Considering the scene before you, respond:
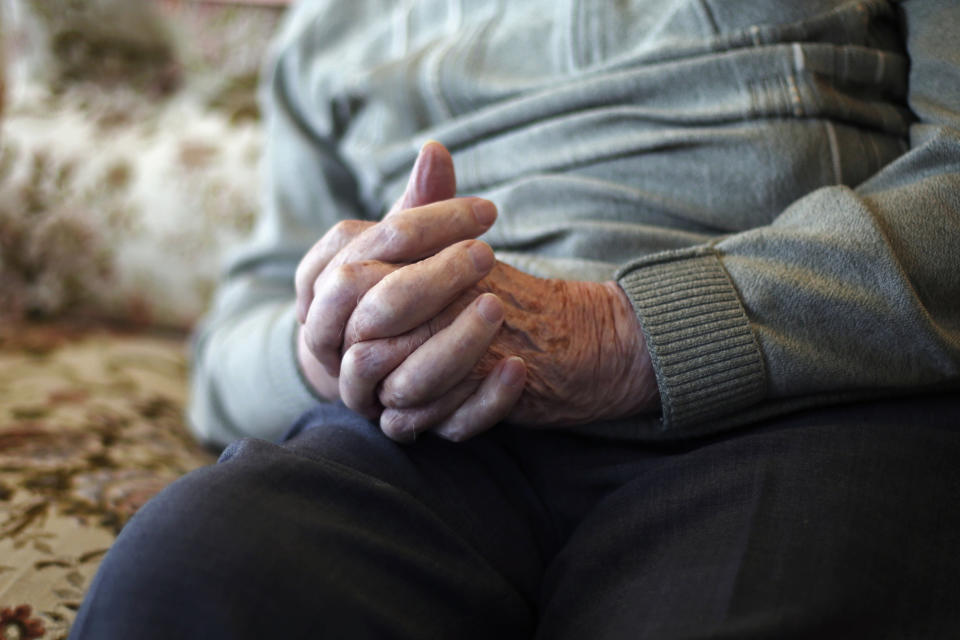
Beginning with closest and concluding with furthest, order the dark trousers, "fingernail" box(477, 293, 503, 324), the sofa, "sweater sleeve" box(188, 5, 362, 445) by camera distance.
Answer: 1. the dark trousers
2. "fingernail" box(477, 293, 503, 324)
3. "sweater sleeve" box(188, 5, 362, 445)
4. the sofa

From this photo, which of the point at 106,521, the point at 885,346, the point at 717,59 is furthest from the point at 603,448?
the point at 106,521

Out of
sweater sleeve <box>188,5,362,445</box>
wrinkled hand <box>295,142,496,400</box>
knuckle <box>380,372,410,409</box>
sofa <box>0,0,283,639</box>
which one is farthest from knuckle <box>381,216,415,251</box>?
sofa <box>0,0,283,639</box>

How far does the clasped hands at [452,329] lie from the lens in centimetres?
52

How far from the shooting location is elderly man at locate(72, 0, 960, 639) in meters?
0.43

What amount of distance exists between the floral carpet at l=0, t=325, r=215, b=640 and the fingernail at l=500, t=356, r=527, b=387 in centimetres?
40

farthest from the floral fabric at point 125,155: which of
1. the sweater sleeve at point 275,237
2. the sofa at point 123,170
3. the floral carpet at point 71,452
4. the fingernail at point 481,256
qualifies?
the fingernail at point 481,256

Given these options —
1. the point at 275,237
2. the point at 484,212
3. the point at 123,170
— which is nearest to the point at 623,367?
the point at 484,212

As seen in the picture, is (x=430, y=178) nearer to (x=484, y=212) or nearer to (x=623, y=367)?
(x=484, y=212)

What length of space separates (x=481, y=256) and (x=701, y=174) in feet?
0.84

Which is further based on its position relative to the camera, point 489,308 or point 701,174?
point 701,174

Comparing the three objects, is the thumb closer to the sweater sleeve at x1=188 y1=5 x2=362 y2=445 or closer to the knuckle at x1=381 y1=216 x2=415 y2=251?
the knuckle at x1=381 y1=216 x2=415 y2=251

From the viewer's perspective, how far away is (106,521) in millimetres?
666

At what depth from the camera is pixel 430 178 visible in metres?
0.59

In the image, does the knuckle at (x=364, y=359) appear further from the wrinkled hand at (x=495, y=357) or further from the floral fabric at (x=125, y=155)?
the floral fabric at (x=125, y=155)
